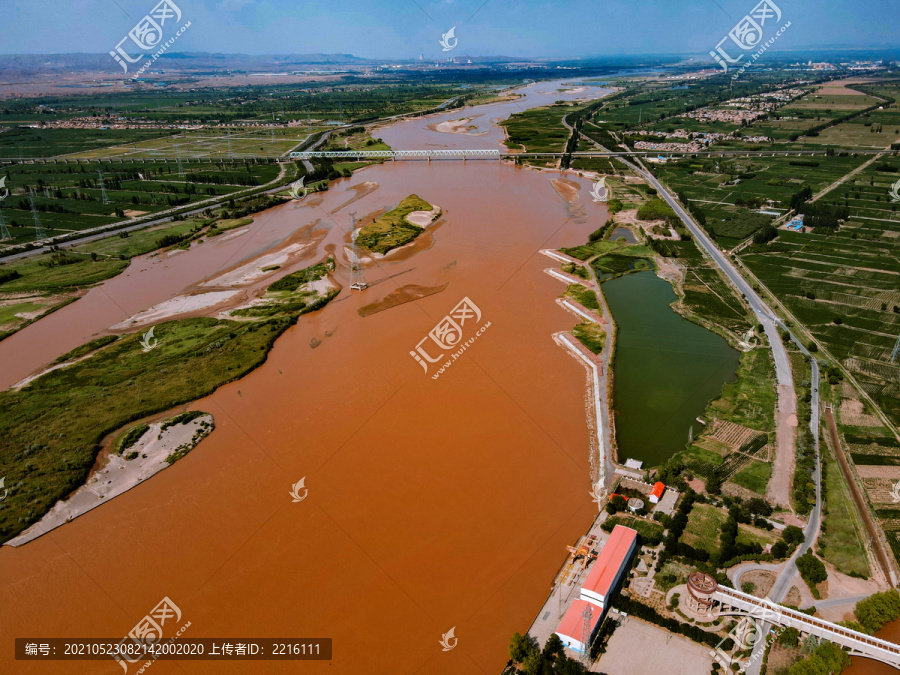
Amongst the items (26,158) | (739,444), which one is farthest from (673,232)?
(26,158)

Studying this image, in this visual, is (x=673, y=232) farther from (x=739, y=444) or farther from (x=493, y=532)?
(x=493, y=532)

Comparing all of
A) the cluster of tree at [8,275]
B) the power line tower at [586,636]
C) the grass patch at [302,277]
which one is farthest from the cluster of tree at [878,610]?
the cluster of tree at [8,275]

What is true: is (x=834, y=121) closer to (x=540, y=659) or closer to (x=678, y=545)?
(x=678, y=545)

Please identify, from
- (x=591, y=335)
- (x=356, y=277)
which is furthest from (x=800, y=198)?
(x=356, y=277)

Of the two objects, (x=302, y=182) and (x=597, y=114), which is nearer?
(x=302, y=182)

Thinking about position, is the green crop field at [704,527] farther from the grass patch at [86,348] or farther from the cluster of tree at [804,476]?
the grass patch at [86,348]

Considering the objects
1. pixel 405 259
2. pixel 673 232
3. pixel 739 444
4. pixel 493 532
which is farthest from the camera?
pixel 673 232

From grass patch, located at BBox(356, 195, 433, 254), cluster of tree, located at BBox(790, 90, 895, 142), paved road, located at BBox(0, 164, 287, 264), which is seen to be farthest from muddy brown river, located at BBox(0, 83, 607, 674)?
cluster of tree, located at BBox(790, 90, 895, 142)
